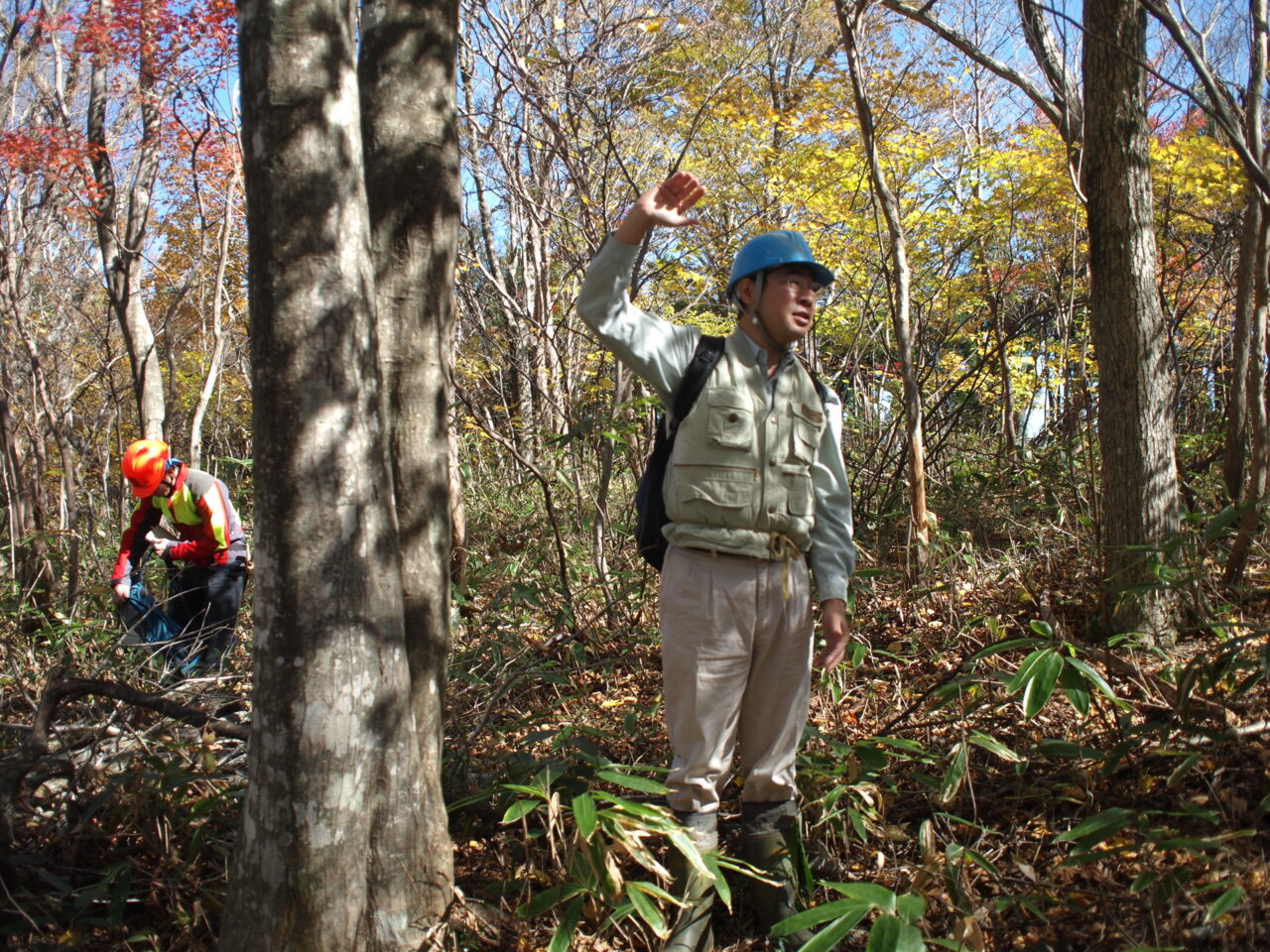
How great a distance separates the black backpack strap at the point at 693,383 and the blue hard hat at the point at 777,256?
27cm

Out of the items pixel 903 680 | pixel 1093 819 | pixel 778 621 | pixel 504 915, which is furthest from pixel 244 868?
pixel 903 680

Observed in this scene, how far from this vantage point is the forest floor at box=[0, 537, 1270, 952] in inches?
93.7

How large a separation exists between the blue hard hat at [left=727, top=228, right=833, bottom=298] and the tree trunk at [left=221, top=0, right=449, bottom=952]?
3.50 ft

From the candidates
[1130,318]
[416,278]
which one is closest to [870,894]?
[416,278]

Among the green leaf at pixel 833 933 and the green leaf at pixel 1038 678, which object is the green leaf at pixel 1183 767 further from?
the green leaf at pixel 833 933

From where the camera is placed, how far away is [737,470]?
2545mm

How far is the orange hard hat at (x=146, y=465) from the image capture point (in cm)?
511

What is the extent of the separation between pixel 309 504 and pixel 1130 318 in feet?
12.0

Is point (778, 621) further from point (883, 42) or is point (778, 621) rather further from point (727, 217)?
point (883, 42)

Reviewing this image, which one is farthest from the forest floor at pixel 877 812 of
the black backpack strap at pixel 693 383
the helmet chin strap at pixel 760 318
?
the helmet chin strap at pixel 760 318

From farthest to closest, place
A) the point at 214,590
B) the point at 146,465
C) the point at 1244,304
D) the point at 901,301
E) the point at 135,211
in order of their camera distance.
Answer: the point at 135,211
the point at 901,301
the point at 214,590
the point at 146,465
the point at 1244,304

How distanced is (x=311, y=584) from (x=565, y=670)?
2.34m

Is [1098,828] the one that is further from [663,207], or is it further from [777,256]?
[663,207]

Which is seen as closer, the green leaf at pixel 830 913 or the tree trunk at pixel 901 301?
the green leaf at pixel 830 913
